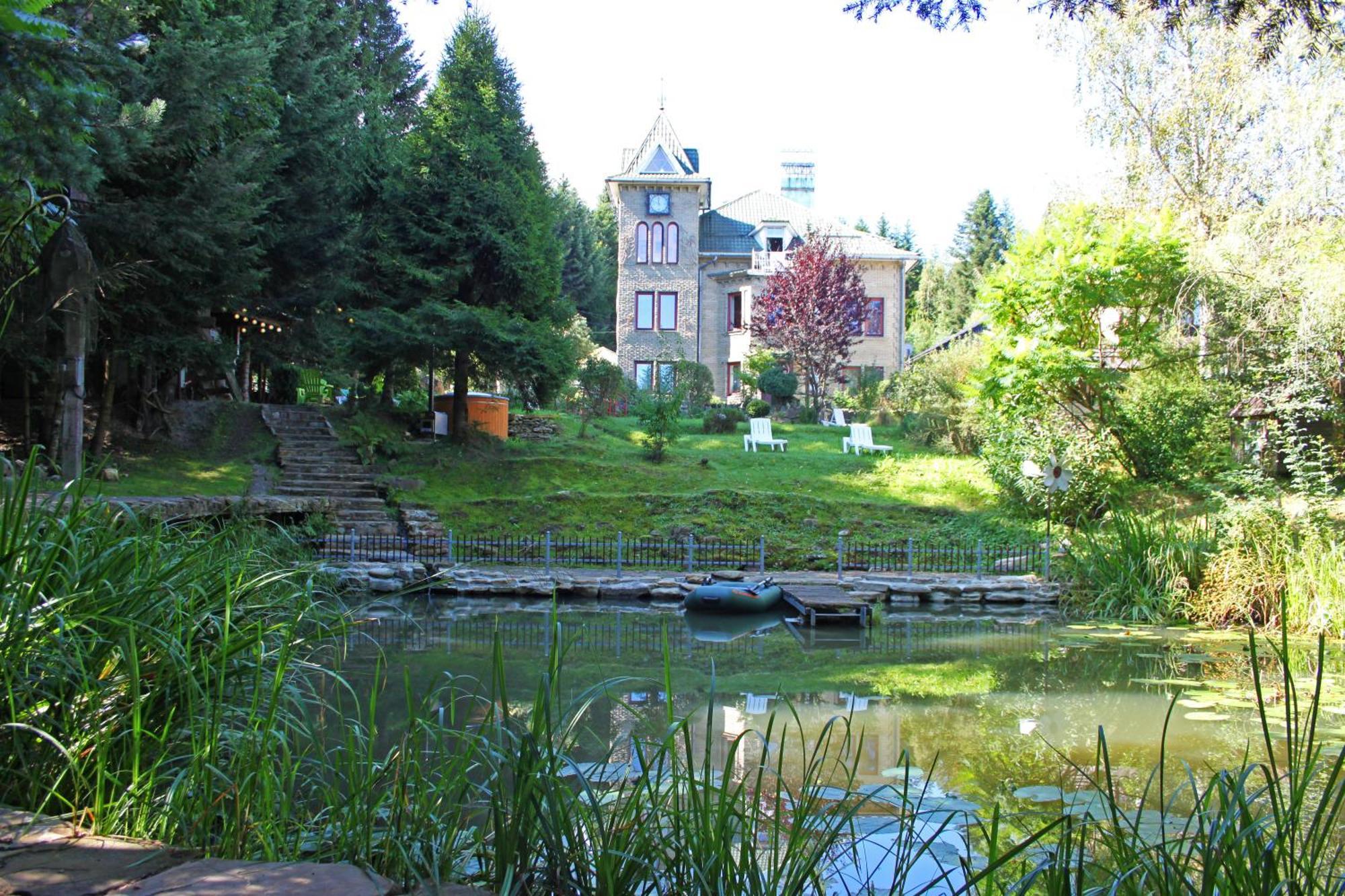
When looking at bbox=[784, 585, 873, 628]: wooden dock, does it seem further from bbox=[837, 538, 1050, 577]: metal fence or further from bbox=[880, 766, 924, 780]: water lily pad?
bbox=[880, 766, 924, 780]: water lily pad

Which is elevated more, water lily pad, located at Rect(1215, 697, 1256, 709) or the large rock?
water lily pad, located at Rect(1215, 697, 1256, 709)

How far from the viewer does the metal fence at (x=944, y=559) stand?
16.2m

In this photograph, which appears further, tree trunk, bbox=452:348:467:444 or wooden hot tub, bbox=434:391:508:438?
wooden hot tub, bbox=434:391:508:438

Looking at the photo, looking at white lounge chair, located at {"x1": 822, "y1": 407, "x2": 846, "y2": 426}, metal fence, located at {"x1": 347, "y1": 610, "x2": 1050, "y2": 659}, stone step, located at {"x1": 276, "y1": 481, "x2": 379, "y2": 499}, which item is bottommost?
metal fence, located at {"x1": 347, "y1": 610, "x2": 1050, "y2": 659}

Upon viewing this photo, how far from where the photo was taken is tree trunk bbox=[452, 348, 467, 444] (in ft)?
71.4

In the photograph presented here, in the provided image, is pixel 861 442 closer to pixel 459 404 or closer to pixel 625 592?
pixel 459 404

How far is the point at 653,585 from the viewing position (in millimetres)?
14914

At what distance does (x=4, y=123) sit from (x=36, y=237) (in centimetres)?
98

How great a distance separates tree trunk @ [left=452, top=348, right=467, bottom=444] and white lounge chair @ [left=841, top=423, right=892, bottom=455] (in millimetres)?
8958

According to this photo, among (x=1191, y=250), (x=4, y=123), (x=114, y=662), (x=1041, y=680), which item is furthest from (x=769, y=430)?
→ (x=114, y=662)

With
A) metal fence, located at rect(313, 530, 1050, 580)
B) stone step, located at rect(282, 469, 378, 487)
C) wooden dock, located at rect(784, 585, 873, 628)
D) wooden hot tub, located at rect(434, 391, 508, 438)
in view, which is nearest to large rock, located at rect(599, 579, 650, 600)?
metal fence, located at rect(313, 530, 1050, 580)

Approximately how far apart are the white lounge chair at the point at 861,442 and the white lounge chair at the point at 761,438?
58.2 inches

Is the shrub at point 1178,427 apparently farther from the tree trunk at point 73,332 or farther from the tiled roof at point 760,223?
the tiled roof at point 760,223

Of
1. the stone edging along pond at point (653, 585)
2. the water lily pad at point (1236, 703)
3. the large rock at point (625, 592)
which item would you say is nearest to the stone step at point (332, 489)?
the stone edging along pond at point (653, 585)
